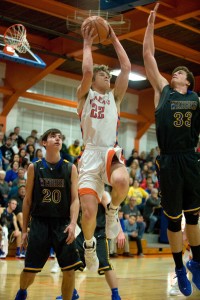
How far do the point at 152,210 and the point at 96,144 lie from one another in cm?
1120

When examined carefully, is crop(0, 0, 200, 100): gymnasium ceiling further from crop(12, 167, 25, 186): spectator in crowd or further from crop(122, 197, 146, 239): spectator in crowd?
crop(122, 197, 146, 239): spectator in crowd

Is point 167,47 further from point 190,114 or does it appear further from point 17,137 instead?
point 190,114

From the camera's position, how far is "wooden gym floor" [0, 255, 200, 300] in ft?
25.0

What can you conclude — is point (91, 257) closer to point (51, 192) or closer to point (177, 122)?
point (51, 192)

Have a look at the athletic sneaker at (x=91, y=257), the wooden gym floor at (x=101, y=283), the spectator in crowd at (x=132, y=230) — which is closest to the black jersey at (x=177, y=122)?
the athletic sneaker at (x=91, y=257)

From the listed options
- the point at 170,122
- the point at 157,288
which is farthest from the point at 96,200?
the point at 157,288

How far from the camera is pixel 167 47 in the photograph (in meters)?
17.3

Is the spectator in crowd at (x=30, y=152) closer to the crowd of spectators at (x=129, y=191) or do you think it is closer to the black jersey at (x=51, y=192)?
the crowd of spectators at (x=129, y=191)

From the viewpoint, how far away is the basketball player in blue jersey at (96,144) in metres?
5.90

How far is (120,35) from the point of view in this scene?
15.2 m

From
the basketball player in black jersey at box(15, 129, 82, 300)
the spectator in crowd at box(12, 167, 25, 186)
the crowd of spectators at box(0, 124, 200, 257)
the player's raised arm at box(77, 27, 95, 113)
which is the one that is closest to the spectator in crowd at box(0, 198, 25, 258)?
the crowd of spectators at box(0, 124, 200, 257)

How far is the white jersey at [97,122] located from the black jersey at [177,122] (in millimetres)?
733

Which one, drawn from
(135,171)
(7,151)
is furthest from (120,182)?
(135,171)

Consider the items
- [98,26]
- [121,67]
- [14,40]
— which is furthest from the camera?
[14,40]
